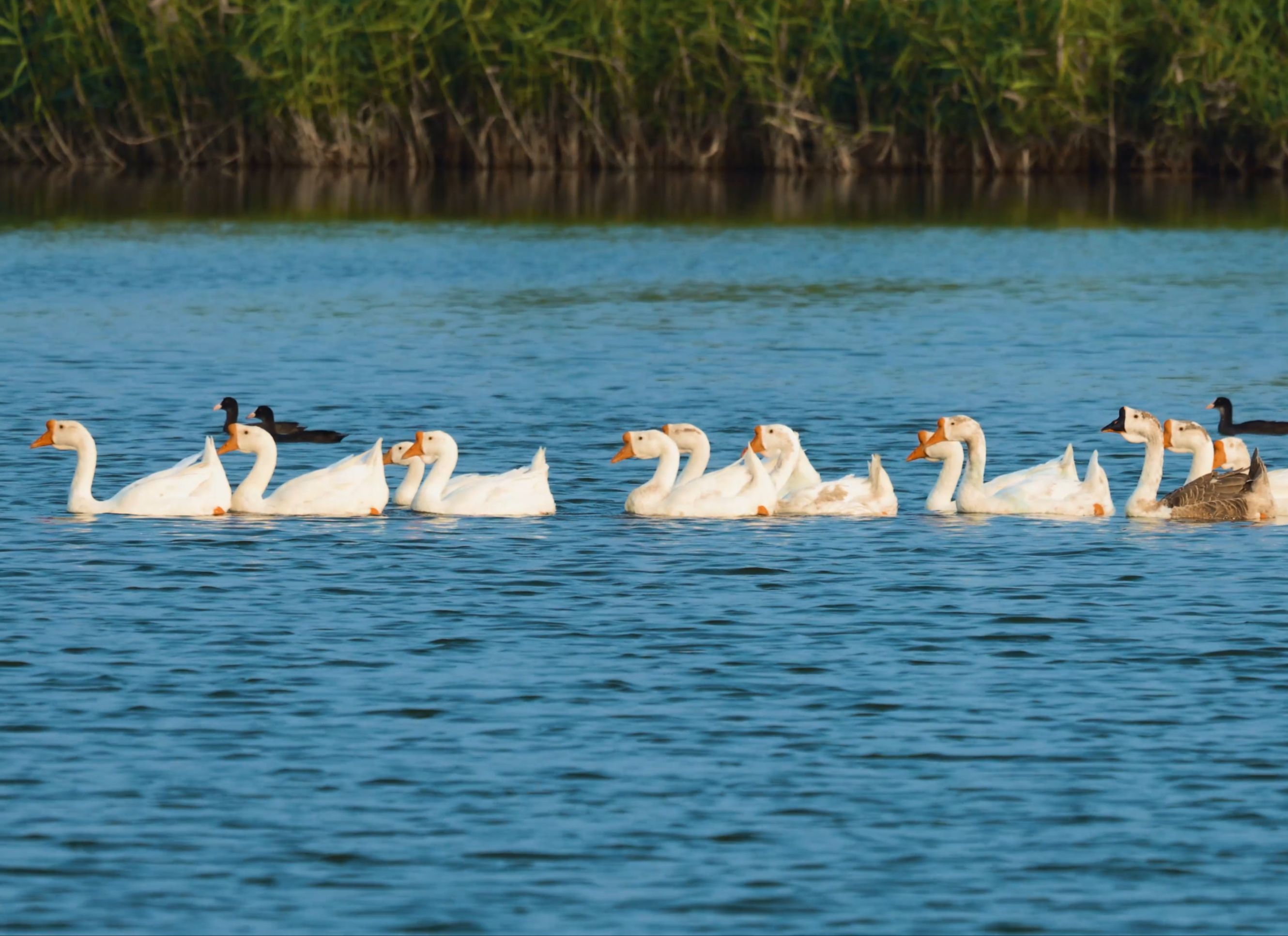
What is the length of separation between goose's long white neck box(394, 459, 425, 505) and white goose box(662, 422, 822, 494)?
1.87m

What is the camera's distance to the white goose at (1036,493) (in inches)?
719

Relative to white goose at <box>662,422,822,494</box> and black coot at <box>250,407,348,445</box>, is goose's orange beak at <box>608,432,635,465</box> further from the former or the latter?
black coot at <box>250,407,348,445</box>

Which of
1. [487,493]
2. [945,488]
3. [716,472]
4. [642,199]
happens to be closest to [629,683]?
[487,493]

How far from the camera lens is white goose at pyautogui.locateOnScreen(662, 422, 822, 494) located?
18.4 m

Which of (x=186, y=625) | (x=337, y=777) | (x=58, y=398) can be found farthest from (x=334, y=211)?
(x=337, y=777)

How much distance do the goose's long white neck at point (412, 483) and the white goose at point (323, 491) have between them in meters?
0.49

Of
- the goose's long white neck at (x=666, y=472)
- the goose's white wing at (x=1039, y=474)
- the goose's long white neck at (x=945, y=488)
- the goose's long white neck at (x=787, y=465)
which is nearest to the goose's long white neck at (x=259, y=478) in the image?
the goose's long white neck at (x=666, y=472)

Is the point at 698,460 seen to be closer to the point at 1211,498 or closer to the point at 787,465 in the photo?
the point at 787,465

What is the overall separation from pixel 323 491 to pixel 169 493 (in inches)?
43.1

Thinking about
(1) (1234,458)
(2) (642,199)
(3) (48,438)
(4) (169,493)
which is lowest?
(4) (169,493)

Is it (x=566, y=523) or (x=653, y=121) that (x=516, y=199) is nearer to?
(x=653, y=121)

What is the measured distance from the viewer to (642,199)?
5331 cm

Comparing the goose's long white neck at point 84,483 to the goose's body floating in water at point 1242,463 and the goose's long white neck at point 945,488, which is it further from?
the goose's body floating in water at point 1242,463

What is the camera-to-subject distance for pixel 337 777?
37.1 feet
